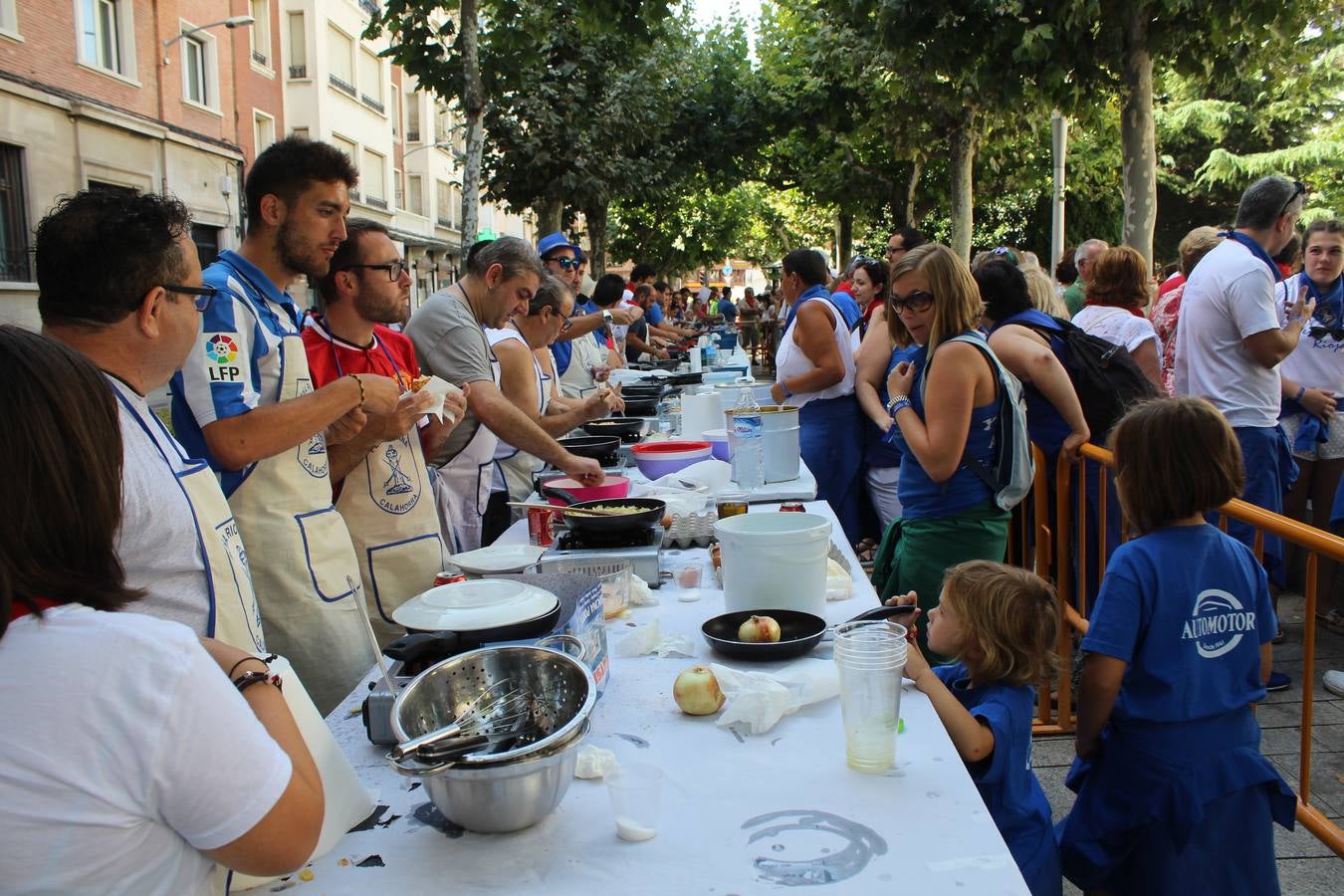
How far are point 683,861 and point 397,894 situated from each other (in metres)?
0.42

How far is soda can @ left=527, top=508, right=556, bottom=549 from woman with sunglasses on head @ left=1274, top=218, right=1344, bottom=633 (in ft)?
13.7

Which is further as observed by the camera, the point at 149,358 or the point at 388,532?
the point at 388,532

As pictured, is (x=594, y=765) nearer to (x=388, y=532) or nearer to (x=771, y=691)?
(x=771, y=691)

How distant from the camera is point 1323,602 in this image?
5137 millimetres

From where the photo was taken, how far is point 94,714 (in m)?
1.11

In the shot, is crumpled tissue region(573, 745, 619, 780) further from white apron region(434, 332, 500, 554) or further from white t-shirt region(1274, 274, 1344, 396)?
white t-shirt region(1274, 274, 1344, 396)

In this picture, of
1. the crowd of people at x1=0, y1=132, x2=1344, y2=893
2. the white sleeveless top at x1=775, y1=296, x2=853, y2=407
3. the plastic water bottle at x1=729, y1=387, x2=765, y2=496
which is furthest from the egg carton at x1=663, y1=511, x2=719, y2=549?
the white sleeveless top at x1=775, y1=296, x2=853, y2=407

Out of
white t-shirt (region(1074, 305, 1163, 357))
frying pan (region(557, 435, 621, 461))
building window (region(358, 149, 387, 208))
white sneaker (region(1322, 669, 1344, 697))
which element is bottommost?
white sneaker (region(1322, 669, 1344, 697))

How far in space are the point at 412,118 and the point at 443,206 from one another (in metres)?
4.65

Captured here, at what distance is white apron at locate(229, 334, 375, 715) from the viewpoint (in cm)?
245

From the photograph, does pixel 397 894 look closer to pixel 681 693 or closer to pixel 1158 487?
pixel 681 693

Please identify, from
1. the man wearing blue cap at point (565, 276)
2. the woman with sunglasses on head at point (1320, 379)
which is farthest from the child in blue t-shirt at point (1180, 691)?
the man wearing blue cap at point (565, 276)

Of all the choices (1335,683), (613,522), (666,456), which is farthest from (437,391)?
(1335,683)

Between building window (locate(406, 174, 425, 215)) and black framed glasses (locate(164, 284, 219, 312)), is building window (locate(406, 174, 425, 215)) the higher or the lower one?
the higher one
